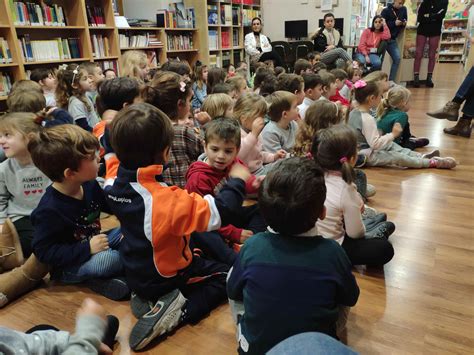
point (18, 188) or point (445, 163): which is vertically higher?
point (18, 188)

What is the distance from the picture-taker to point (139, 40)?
5.65 m

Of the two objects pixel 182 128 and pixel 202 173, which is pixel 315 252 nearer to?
pixel 202 173

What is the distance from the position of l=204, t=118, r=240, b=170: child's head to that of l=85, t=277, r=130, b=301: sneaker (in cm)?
72

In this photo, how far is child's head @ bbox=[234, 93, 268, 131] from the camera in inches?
101

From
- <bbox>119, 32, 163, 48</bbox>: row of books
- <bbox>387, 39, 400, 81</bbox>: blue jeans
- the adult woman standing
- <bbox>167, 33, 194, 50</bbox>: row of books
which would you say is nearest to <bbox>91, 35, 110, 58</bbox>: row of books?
<bbox>119, 32, 163, 48</bbox>: row of books

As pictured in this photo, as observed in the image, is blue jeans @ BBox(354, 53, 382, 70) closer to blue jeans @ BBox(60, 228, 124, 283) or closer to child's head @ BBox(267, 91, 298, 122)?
child's head @ BBox(267, 91, 298, 122)

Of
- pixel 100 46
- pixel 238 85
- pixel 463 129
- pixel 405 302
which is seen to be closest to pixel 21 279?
pixel 405 302

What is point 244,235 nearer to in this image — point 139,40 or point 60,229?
point 60,229

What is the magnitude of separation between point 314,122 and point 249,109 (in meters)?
0.46

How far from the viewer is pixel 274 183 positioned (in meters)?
1.02

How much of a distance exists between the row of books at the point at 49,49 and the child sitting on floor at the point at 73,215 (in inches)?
126

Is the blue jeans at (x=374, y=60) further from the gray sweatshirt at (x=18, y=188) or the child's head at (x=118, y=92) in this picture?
the gray sweatshirt at (x=18, y=188)

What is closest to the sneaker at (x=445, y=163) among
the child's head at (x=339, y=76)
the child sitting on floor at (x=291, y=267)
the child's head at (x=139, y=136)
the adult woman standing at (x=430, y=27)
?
the child's head at (x=339, y=76)

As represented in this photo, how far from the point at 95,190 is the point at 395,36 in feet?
23.1
